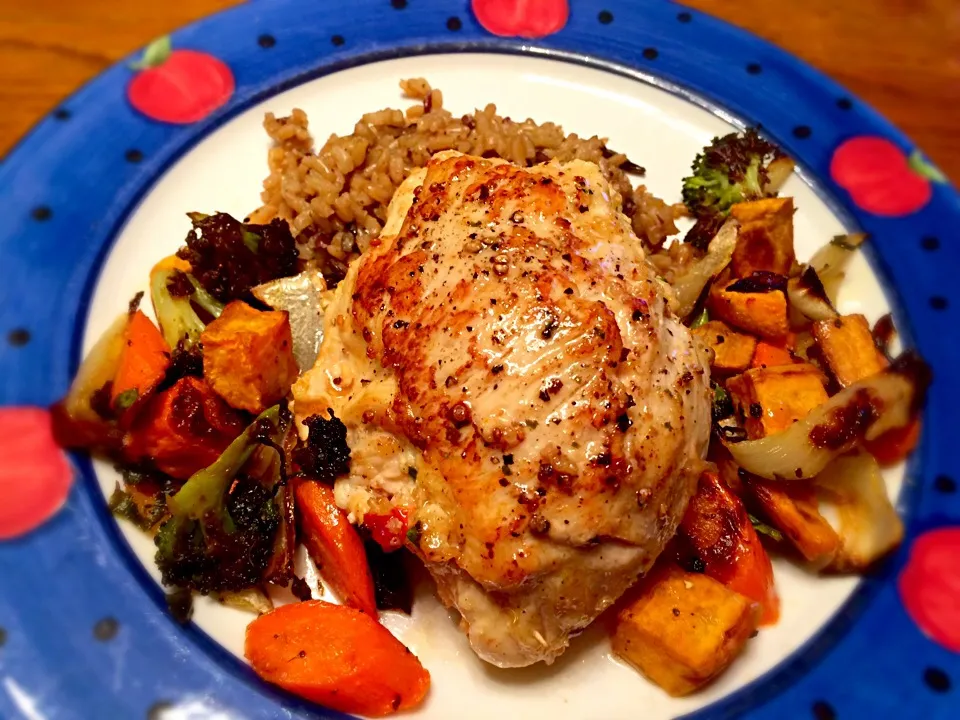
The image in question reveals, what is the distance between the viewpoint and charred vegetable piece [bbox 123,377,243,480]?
2.29m

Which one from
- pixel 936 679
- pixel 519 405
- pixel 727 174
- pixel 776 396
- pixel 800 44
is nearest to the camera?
pixel 519 405

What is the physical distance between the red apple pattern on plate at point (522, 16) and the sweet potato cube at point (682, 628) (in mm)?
2518

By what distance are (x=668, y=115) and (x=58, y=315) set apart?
261cm

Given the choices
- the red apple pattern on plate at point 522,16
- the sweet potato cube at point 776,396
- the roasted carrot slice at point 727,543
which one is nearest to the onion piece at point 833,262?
the sweet potato cube at point 776,396

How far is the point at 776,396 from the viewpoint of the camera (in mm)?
2379

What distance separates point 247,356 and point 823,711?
201 cm

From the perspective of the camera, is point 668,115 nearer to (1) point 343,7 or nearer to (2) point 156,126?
(1) point 343,7

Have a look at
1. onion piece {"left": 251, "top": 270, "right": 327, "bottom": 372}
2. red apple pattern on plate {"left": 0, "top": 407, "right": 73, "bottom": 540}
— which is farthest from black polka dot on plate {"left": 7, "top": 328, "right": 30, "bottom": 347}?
onion piece {"left": 251, "top": 270, "right": 327, "bottom": 372}

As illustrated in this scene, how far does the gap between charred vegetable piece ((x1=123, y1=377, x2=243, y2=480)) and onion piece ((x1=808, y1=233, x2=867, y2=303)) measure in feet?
7.33

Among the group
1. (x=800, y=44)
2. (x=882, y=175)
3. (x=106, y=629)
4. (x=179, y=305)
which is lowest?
(x=106, y=629)

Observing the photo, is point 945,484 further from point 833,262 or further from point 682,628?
point 682,628

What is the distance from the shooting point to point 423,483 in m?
2.05

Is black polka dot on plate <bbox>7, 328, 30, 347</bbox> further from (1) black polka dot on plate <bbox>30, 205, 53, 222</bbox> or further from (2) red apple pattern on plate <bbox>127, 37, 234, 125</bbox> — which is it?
(2) red apple pattern on plate <bbox>127, 37, 234, 125</bbox>

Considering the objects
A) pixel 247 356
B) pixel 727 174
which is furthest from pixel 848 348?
pixel 247 356
